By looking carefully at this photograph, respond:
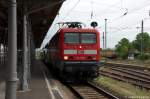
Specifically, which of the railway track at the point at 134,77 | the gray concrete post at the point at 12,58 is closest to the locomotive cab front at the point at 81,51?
the railway track at the point at 134,77

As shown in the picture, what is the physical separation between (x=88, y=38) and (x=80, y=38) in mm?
419

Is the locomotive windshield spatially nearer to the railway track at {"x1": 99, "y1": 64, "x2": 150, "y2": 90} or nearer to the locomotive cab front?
the locomotive cab front

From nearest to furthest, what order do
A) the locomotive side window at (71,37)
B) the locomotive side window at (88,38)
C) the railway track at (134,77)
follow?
the locomotive side window at (71,37), the locomotive side window at (88,38), the railway track at (134,77)

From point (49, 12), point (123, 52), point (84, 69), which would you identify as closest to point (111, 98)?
point (84, 69)

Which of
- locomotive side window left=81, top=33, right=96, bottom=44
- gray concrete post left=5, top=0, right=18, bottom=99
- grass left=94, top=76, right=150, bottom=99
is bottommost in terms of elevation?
grass left=94, top=76, right=150, bottom=99

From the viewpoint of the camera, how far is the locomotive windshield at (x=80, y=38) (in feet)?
73.7

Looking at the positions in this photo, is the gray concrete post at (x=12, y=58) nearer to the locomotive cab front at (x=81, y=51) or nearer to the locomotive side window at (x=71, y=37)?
the locomotive cab front at (x=81, y=51)

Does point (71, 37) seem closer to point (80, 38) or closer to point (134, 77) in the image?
point (80, 38)

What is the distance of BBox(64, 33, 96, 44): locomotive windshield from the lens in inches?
884

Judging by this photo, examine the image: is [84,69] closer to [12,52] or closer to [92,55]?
[92,55]

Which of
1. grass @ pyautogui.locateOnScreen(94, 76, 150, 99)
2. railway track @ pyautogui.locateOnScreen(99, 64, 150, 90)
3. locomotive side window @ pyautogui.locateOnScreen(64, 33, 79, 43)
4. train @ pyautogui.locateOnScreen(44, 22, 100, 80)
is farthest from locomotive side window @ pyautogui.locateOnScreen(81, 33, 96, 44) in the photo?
railway track @ pyautogui.locateOnScreen(99, 64, 150, 90)

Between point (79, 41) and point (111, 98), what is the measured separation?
714cm

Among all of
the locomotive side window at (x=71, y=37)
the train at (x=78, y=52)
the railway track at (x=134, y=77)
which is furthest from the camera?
the railway track at (x=134, y=77)

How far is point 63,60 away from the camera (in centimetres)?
2194
